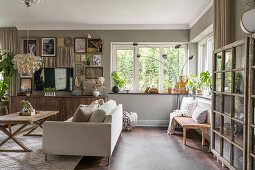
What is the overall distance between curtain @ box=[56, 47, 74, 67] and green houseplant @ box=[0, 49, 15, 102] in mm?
1278

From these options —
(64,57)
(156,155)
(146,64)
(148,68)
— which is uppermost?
(64,57)

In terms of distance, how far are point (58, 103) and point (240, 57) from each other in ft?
15.1

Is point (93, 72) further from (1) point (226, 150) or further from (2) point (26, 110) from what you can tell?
(1) point (226, 150)

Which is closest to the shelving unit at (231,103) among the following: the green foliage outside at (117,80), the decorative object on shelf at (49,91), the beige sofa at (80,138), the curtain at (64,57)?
the beige sofa at (80,138)

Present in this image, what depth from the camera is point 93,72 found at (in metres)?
6.06

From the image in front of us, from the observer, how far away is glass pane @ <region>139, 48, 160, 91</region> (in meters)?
6.22

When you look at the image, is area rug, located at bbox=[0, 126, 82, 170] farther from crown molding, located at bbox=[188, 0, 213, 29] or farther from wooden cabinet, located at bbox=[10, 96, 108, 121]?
crown molding, located at bbox=[188, 0, 213, 29]

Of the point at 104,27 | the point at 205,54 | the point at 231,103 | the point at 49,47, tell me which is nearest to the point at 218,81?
the point at 231,103

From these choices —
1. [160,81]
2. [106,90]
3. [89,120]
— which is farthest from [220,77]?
[106,90]

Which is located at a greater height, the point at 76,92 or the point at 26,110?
the point at 76,92

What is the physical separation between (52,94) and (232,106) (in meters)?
4.87

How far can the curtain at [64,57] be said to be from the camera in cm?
607

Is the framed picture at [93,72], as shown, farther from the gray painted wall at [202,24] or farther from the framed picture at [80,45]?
the gray painted wall at [202,24]

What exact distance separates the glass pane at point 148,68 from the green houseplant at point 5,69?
3.67 m
